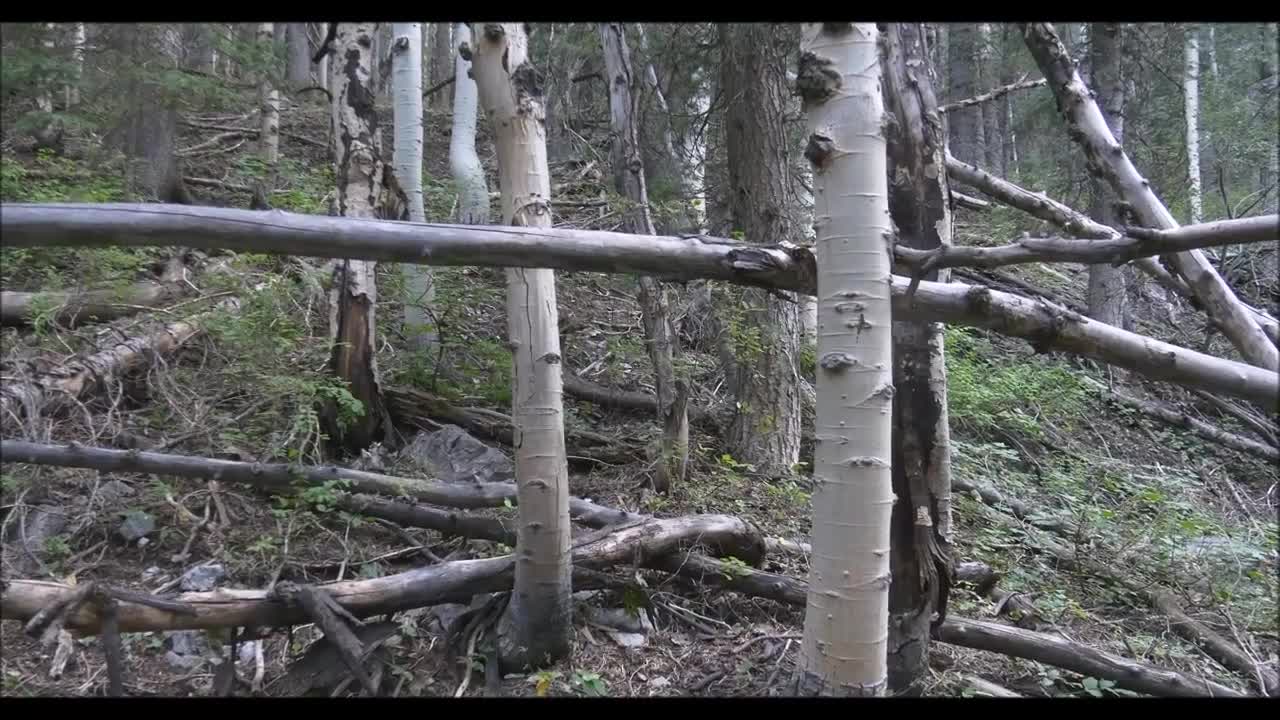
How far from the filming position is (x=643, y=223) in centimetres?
621

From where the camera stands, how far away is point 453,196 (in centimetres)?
980

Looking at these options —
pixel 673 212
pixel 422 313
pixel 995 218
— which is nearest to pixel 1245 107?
pixel 995 218

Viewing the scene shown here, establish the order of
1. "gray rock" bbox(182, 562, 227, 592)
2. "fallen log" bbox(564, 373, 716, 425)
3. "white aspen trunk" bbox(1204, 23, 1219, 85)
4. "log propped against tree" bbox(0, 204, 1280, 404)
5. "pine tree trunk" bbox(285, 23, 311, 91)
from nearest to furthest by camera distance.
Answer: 1. "log propped against tree" bbox(0, 204, 1280, 404)
2. "gray rock" bbox(182, 562, 227, 592)
3. "fallen log" bbox(564, 373, 716, 425)
4. "pine tree trunk" bbox(285, 23, 311, 91)
5. "white aspen trunk" bbox(1204, 23, 1219, 85)

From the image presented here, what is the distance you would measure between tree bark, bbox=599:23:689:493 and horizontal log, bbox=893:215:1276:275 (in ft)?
11.2

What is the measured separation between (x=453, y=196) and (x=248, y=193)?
8.45ft

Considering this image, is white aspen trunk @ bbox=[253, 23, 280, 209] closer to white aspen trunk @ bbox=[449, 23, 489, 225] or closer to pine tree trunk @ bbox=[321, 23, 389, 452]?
white aspen trunk @ bbox=[449, 23, 489, 225]

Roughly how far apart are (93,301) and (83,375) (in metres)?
1.02

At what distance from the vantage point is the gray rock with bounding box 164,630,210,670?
3.97 metres

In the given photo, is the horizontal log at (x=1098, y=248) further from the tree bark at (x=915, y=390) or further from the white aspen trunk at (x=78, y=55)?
the white aspen trunk at (x=78, y=55)

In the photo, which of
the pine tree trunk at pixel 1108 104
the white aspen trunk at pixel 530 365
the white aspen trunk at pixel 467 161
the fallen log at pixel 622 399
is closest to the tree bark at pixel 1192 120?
the pine tree trunk at pixel 1108 104

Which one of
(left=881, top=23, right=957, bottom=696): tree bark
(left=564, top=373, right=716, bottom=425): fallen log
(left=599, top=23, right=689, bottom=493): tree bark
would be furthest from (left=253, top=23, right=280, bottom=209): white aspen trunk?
(left=881, top=23, right=957, bottom=696): tree bark

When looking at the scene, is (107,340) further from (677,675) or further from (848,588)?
(848,588)

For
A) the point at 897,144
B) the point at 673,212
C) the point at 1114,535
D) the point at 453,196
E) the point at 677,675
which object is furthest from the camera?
the point at 453,196
